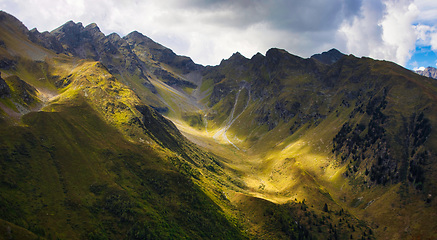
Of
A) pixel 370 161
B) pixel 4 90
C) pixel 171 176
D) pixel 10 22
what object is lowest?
pixel 171 176

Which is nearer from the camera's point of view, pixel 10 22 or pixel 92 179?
pixel 92 179

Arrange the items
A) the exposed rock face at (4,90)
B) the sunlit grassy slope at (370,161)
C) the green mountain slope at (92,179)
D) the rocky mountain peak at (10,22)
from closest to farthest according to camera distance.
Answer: the green mountain slope at (92,179) → the sunlit grassy slope at (370,161) → the exposed rock face at (4,90) → the rocky mountain peak at (10,22)

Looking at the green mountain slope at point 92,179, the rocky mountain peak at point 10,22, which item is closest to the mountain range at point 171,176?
the green mountain slope at point 92,179

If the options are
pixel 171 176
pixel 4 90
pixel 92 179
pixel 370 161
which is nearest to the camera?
pixel 92 179

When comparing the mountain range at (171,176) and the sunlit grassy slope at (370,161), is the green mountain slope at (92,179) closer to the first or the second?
the mountain range at (171,176)

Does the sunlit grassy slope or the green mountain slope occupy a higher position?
the sunlit grassy slope

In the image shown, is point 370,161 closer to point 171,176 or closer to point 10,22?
point 171,176

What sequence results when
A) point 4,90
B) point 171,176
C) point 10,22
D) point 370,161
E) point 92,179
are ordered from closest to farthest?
point 92,179 < point 171,176 < point 4,90 < point 370,161 < point 10,22

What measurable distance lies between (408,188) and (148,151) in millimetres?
97338

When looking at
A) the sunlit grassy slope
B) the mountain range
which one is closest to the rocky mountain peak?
the mountain range

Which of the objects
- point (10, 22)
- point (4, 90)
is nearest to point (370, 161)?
point (4, 90)

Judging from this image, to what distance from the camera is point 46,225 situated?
46.6m

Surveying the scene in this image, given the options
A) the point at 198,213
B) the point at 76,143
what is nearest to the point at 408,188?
the point at 198,213

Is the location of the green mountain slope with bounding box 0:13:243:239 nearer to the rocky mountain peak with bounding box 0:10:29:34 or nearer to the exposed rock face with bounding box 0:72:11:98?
the exposed rock face with bounding box 0:72:11:98
